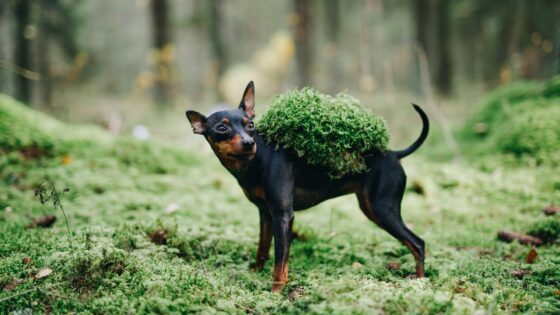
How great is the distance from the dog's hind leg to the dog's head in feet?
3.97

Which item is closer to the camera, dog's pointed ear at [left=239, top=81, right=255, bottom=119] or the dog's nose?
the dog's nose

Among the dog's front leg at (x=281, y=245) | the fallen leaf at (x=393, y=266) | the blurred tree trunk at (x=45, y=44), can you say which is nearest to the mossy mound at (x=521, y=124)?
the fallen leaf at (x=393, y=266)

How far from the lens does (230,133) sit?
3121 mm

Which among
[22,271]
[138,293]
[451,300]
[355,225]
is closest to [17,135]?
[22,271]

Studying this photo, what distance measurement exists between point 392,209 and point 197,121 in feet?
6.29

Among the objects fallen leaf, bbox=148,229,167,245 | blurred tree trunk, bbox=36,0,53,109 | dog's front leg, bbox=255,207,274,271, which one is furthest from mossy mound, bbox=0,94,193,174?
blurred tree trunk, bbox=36,0,53,109

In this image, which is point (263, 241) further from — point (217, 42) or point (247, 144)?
point (217, 42)

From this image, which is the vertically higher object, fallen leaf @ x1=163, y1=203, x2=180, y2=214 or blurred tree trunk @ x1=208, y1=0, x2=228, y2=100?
blurred tree trunk @ x1=208, y1=0, x2=228, y2=100

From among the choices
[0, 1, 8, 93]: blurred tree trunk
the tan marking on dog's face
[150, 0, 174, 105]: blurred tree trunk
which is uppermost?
[150, 0, 174, 105]: blurred tree trunk

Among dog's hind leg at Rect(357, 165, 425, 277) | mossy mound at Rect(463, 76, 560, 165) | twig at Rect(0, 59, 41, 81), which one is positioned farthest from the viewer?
mossy mound at Rect(463, 76, 560, 165)

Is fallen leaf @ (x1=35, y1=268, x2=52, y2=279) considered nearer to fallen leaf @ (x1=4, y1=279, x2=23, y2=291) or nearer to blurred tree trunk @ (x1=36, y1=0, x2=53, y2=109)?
fallen leaf @ (x1=4, y1=279, x2=23, y2=291)

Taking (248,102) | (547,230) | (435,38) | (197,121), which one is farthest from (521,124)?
(435,38)

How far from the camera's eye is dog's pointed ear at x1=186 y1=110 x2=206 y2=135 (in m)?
3.23

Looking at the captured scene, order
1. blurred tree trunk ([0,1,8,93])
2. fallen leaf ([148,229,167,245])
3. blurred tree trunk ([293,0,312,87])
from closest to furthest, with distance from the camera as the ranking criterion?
1. fallen leaf ([148,229,167,245])
2. blurred tree trunk ([0,1,8,93])
3. blurred tree trunk ([293,0,312,87])
